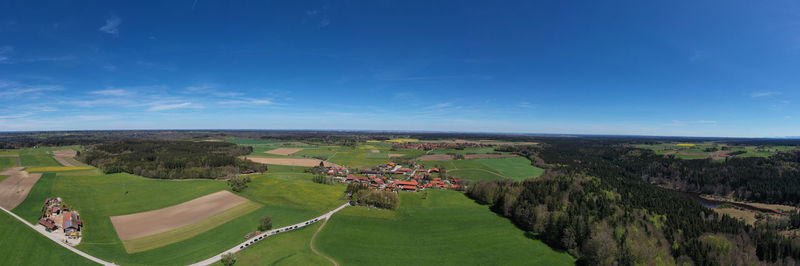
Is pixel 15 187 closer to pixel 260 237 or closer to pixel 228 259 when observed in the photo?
pixel 260 237

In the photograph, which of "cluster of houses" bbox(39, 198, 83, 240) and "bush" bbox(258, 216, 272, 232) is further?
"bush" bbox(258, 216, 272, 232)

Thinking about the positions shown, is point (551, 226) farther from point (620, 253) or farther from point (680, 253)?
point (680, 253)

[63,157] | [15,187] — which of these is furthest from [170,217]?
[63,157]

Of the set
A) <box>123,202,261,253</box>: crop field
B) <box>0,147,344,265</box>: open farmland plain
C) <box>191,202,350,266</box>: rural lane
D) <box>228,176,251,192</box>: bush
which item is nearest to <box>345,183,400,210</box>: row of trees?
<box>0,147,344,265</box>: open farmland plain

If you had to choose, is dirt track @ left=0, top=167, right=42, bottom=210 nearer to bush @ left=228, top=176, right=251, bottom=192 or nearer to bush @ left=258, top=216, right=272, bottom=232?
bush @ left=228, top=176, right=251, bottom=192

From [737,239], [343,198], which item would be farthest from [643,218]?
[343,198]

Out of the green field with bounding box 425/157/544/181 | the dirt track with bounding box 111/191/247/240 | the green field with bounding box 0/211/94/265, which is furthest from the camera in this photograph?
the green field with bounding box 425/157/544/181
